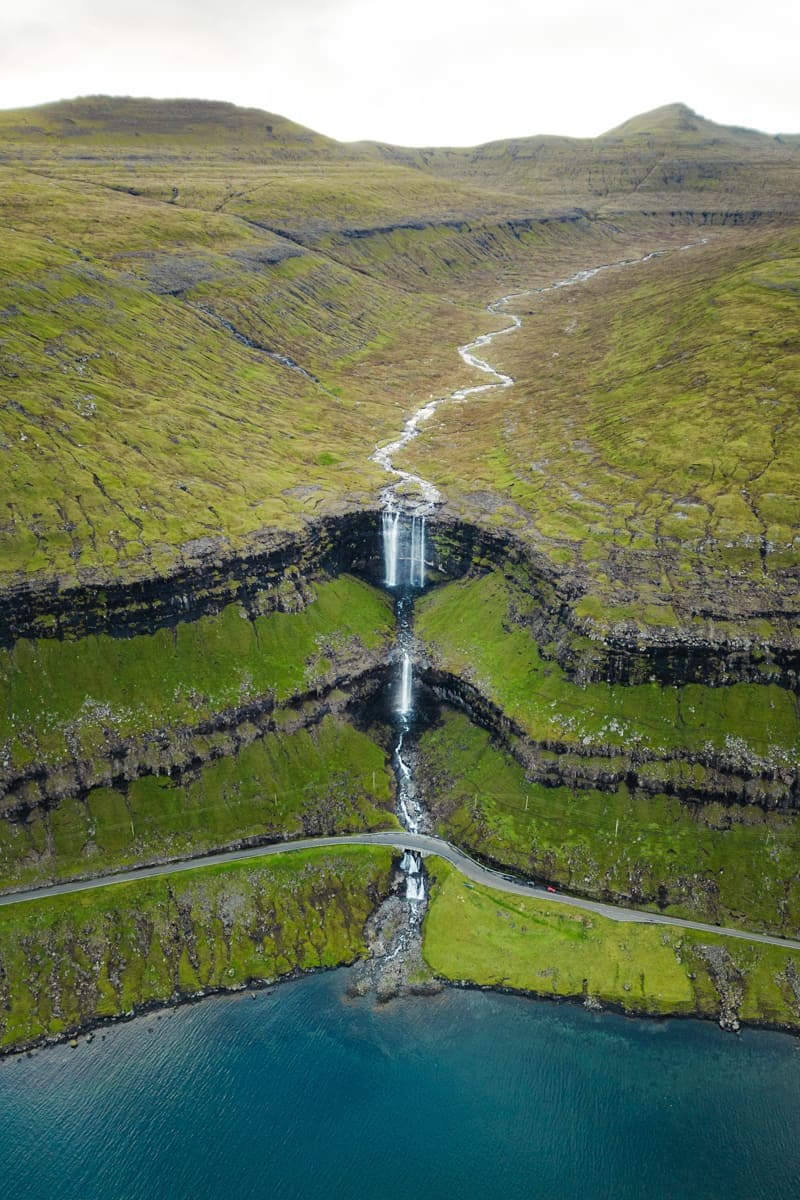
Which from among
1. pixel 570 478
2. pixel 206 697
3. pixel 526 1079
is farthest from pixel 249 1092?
pixel 570 478

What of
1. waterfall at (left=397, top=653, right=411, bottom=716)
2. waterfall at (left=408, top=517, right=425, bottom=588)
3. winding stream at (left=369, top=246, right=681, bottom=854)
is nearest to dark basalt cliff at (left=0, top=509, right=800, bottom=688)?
waterfall at (left=408, top=517, right=425, bottom=588)

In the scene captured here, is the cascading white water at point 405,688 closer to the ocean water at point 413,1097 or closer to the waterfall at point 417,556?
the waterfall at point 417,556

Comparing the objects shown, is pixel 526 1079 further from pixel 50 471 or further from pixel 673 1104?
pixel 50 471

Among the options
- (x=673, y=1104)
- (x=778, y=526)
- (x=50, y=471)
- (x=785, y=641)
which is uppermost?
(x=50, y=471)

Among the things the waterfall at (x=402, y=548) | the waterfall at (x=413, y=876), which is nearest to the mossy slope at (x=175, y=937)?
the waterfall at (x=413, y=876)

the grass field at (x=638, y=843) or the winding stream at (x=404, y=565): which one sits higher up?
the winding stream at (x=404, y=565)
